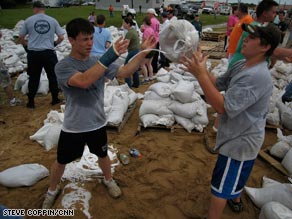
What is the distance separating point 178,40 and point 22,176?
2141 mm

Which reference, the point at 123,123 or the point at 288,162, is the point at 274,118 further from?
the point at 123,123

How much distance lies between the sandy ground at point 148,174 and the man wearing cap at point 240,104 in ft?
2.36

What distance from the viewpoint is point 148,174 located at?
312 cm

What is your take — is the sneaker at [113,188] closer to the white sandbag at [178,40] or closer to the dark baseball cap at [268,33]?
the white sandbag at [178,40]

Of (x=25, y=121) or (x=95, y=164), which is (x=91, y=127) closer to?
(x=95, y=164)

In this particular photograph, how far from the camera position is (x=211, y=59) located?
9359 millimetres

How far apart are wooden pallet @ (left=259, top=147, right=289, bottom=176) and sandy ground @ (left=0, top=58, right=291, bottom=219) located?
60mm

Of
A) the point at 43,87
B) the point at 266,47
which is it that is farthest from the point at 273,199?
the point at 43,87

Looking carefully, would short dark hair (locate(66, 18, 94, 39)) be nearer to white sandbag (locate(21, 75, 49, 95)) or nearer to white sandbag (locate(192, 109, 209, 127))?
white sandbag (locate(192, 109, 209, 127))

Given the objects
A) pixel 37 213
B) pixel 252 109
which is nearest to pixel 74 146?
pixel 37 213

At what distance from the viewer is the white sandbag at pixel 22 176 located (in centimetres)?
278

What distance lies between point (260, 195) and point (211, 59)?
24.1 ft

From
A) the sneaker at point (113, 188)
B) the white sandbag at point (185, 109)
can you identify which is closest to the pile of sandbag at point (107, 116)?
the white sandbag at point (185, 109)

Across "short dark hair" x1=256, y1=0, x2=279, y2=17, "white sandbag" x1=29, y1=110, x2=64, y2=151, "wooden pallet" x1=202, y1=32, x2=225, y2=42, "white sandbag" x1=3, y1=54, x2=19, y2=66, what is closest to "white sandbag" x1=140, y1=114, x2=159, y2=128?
"white sandbag" x1=29, y1=110, x2=64, y2=151
